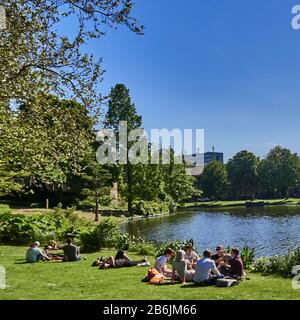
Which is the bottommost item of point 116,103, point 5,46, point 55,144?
point 55,144

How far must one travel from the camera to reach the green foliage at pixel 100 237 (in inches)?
861

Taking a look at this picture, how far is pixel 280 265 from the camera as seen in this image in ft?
51.8

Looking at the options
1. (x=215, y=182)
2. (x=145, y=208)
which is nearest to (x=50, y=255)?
(x=145, y=208)

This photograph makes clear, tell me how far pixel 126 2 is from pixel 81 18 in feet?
4.17

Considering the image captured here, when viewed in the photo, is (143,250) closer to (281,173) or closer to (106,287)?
(106,287)

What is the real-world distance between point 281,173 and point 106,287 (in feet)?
326

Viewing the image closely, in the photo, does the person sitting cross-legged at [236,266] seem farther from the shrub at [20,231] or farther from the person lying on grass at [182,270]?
the shrub at [20,231]

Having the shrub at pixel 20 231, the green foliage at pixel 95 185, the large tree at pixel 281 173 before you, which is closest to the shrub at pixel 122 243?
the shrub at pixel 20 231

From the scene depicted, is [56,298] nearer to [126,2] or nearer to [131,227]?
[126,2]

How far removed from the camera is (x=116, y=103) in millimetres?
60750

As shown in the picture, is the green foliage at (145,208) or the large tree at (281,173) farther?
the large tree at (281,173)

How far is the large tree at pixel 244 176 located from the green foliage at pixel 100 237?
301 feet

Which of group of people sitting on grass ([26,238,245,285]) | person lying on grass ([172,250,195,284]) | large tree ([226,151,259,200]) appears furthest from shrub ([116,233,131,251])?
large tree ([226,151,259,200])
